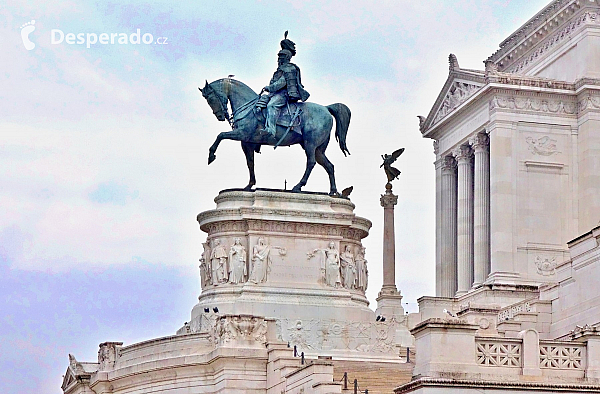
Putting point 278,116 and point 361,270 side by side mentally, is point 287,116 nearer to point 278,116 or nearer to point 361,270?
point 278,116

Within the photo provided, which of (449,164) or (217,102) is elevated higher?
(449,164)

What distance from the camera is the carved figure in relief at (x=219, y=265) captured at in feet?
202

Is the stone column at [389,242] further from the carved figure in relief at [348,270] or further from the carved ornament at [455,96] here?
the carved figure in relief at [348,270]

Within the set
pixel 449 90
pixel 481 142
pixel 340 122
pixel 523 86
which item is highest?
pixel 449 90

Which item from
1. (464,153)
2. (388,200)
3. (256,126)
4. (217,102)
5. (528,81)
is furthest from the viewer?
(464,153)

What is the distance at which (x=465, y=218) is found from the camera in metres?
89.8

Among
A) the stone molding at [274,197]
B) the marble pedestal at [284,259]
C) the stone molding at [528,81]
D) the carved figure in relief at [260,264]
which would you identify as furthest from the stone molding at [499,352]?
the stone molding at [528,81]

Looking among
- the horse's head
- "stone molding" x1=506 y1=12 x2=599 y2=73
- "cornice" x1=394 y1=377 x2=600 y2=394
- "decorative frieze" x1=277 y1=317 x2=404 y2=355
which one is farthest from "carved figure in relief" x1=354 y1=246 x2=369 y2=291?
"stone molding" x1=506 y1=12 x2=599 y2=73

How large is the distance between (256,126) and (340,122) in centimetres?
367

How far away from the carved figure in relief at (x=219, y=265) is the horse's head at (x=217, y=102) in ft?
19.2

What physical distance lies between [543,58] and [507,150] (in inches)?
303

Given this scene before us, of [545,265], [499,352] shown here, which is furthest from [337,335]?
[545,265]

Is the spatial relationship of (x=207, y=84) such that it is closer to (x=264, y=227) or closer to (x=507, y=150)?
(x=264, y=227)

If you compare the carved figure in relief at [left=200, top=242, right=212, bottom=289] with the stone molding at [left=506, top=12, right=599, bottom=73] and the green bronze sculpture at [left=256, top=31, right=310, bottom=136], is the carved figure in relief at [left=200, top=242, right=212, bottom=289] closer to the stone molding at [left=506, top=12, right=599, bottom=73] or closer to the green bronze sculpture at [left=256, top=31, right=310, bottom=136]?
the green bronze sculpture at [left=256, top=31, right=310, bottom=136]
